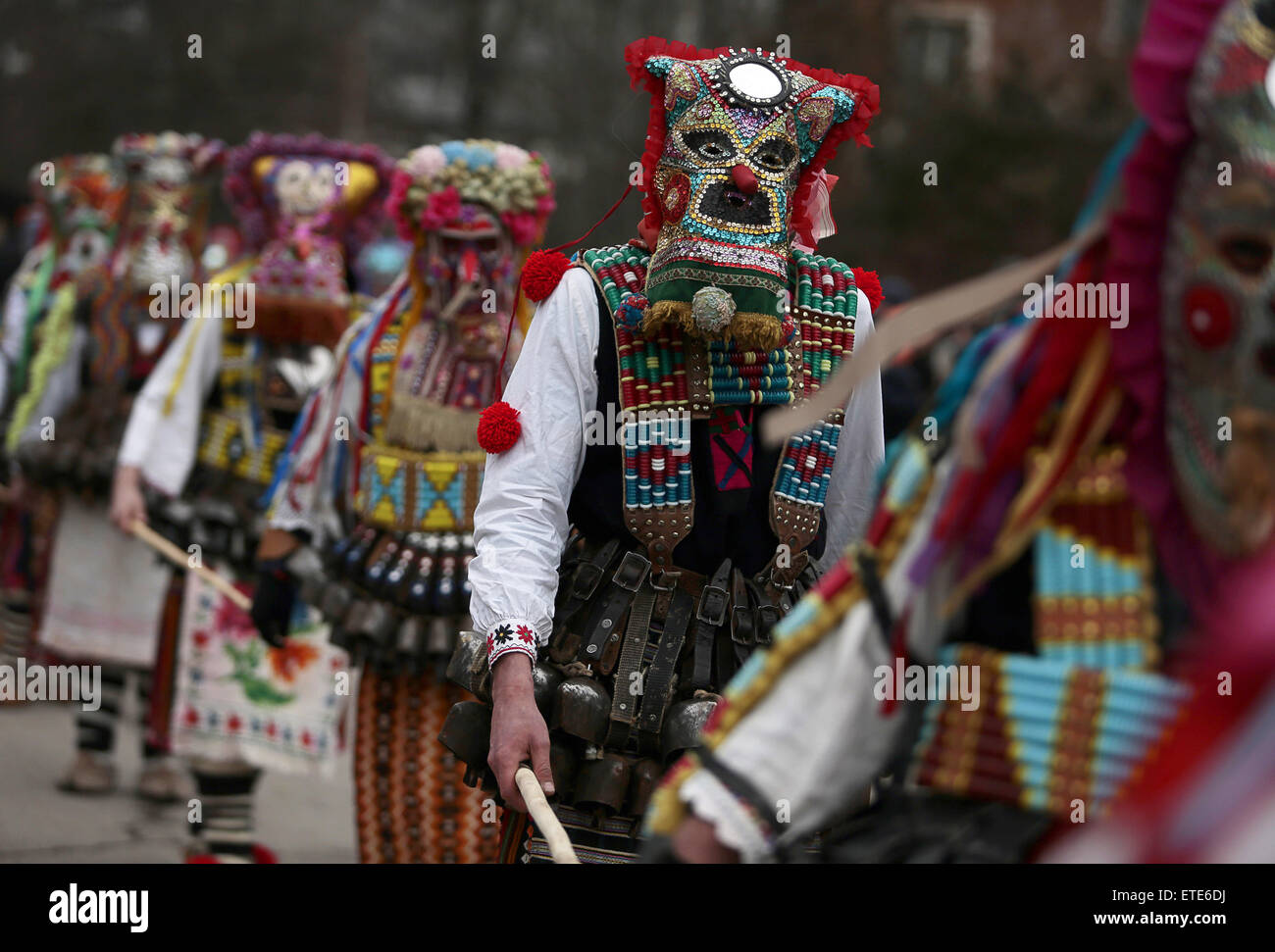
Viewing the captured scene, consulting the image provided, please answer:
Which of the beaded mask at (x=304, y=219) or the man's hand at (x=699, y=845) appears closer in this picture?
the man's hand at (x=699, y=845)

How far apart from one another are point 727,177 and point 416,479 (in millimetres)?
2011

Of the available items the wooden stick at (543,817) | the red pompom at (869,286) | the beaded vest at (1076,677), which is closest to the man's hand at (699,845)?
the beaded vest at (1076,677)

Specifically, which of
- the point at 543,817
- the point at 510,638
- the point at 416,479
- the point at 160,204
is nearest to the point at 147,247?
the point at 160,204

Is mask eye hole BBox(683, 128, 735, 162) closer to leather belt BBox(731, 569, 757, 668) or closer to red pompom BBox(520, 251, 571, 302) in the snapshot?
red pompom BBox(520, 251, 571, 302)

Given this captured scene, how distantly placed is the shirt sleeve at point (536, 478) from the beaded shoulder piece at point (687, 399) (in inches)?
3.1

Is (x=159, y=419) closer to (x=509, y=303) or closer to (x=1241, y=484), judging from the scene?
(x=509, y=303)

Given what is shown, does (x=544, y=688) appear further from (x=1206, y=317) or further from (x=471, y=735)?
(x=1206, y=317)

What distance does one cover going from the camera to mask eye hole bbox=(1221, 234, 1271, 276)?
1716mm

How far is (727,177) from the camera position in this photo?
124 inches

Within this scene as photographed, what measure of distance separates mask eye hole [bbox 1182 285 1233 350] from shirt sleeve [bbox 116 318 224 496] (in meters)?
4.88

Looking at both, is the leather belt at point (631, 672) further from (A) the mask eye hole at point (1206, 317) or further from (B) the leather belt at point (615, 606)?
(A) the mask eye hole at point (1206, 317)

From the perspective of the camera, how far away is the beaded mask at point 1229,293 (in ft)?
5.55
